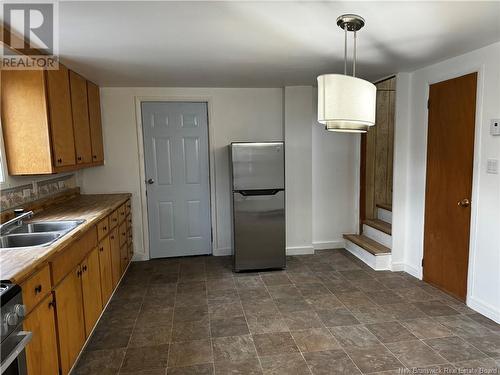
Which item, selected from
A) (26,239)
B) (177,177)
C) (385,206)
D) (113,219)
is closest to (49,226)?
(26,239)

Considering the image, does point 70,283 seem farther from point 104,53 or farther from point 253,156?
point 253,156

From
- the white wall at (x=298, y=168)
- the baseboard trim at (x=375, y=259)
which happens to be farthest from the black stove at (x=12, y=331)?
the baseboard trim at (x=375, y=259)

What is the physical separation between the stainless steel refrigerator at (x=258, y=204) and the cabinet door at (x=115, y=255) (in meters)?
1.24

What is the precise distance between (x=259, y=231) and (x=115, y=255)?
1.54 meters

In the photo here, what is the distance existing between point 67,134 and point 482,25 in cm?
321

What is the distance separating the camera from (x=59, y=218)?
269 centimetres

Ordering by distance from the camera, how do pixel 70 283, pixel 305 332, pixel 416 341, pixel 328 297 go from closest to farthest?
pixel 70 283, pixel 416 341, pixel 305 332, pixel 328 297

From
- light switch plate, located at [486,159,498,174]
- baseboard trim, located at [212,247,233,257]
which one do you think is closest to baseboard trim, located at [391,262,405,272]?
light switch plate, located at [486,159,498,174]

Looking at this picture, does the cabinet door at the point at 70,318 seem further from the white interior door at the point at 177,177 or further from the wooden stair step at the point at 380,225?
the wooden stair step at the point at 380,225

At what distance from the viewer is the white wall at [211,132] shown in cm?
415

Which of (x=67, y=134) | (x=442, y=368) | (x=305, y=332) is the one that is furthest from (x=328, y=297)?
(x=67, y=134)

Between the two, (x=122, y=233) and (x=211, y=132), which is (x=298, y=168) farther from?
(x=122, y=233)

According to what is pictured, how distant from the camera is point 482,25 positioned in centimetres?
219

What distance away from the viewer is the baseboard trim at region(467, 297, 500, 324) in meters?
2.69
